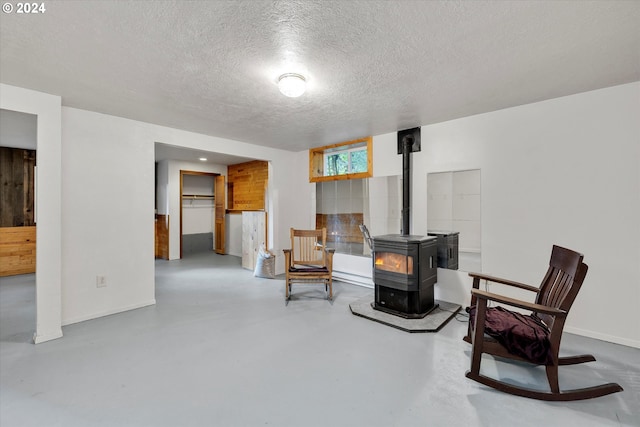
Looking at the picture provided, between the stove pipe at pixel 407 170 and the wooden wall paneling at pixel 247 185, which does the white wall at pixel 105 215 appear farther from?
the stove pipe at pixel 407 170

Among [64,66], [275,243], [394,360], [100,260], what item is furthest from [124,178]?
[394,360]

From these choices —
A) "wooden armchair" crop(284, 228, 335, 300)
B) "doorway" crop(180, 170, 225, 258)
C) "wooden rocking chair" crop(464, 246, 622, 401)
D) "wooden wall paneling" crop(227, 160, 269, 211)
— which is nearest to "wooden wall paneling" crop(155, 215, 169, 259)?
"doorway" crop(180, 170, 225, 258)

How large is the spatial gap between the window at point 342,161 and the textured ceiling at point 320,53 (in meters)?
1.30

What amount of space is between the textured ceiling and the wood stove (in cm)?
Result: 152

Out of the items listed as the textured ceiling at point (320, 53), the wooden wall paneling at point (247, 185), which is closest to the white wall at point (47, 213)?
the textured ceiling at point (320, 53)

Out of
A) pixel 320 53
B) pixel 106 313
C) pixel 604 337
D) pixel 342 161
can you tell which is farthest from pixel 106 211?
pixel 604 337

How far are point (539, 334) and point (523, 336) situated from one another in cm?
12

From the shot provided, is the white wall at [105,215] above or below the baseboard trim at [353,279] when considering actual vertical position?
above

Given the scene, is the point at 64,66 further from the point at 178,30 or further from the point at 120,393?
the point at 120,393

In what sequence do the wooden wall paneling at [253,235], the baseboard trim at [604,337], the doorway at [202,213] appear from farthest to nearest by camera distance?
the doorway at [202,213], the wooden wall paneling at [253,235], the baseboard trim at [604,337]

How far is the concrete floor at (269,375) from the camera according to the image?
1.58 meters

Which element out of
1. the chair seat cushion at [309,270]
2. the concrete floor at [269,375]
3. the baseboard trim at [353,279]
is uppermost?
the chair seat cushion at [309,270]

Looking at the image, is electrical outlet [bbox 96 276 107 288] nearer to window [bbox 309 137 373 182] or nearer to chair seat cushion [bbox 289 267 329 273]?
chair seat cushion [bbox 289 267 329 273]

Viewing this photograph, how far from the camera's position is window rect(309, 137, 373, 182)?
4257 millimetres
